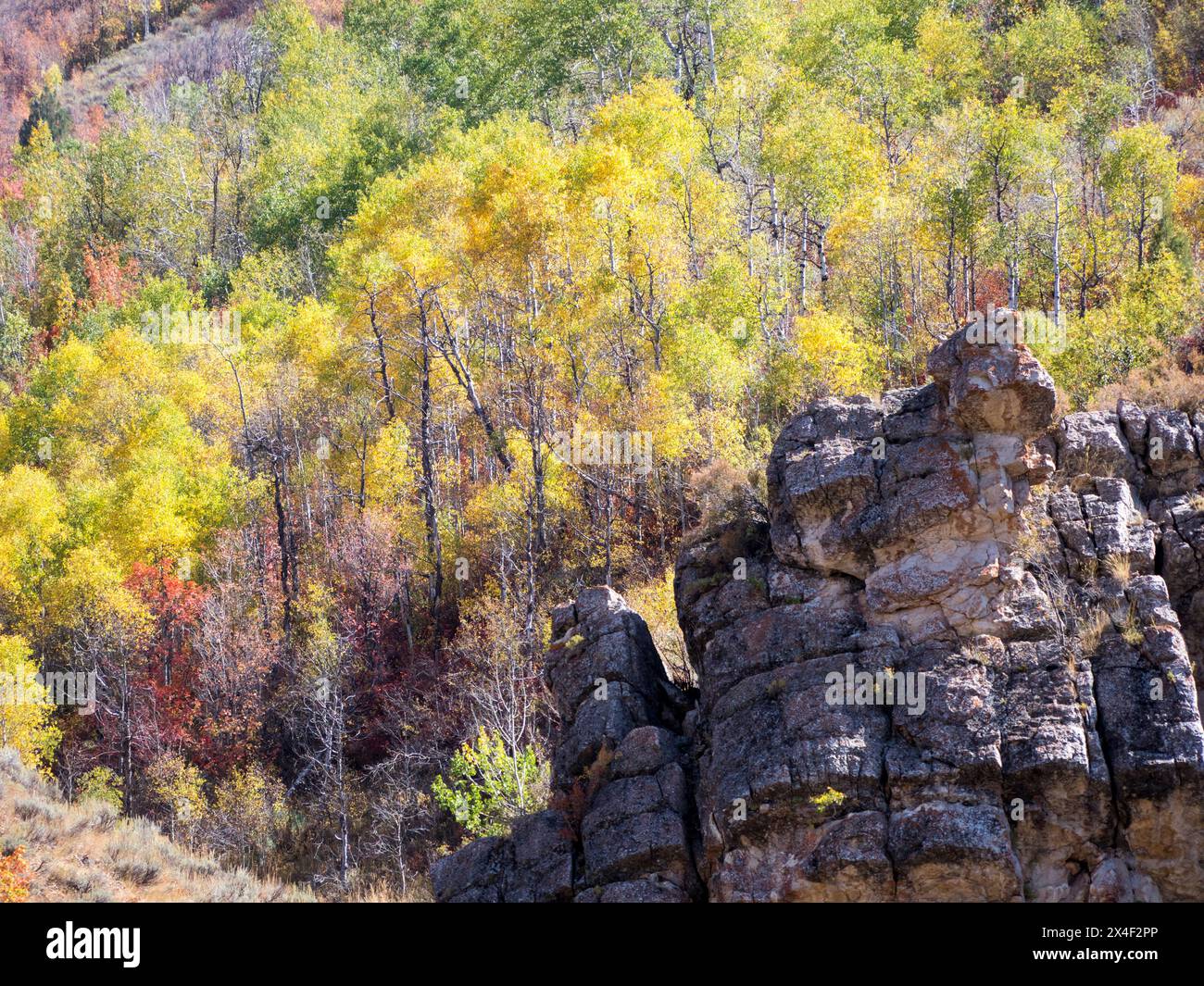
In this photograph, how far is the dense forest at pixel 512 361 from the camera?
4012 centimetres

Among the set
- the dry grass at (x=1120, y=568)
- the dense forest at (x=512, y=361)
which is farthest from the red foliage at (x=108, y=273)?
the dry grass at (x=1120, y=568)

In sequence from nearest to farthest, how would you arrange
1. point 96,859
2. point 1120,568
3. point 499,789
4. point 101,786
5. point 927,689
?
point 927,689 < point 1120,568 < point 96,859 < point 499,789 < point 101,786

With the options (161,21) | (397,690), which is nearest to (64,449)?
(397,690)

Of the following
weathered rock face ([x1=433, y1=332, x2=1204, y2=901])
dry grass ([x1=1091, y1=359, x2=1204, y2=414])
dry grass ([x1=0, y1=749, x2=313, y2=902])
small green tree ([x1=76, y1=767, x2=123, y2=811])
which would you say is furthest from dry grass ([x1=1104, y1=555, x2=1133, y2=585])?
small green tree ([x1=76, y1=767, x2=123, y2=811])

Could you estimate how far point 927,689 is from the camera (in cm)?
2116

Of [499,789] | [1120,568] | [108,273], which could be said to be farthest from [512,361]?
[108,273]

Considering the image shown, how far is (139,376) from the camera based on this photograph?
207ft

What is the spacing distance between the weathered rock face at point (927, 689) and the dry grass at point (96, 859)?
8.36 metres

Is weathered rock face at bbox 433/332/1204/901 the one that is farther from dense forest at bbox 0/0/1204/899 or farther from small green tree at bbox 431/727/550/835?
small green tree at bbox 431/727/550/835

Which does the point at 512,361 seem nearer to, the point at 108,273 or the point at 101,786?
the point at 101,786

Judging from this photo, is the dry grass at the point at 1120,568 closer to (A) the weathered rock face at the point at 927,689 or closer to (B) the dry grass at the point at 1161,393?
(A) the weathered rock face at the point at 927,689

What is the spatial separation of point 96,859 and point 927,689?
1831cm

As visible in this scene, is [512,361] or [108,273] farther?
[108,273]

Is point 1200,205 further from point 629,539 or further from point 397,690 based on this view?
point 397,690
